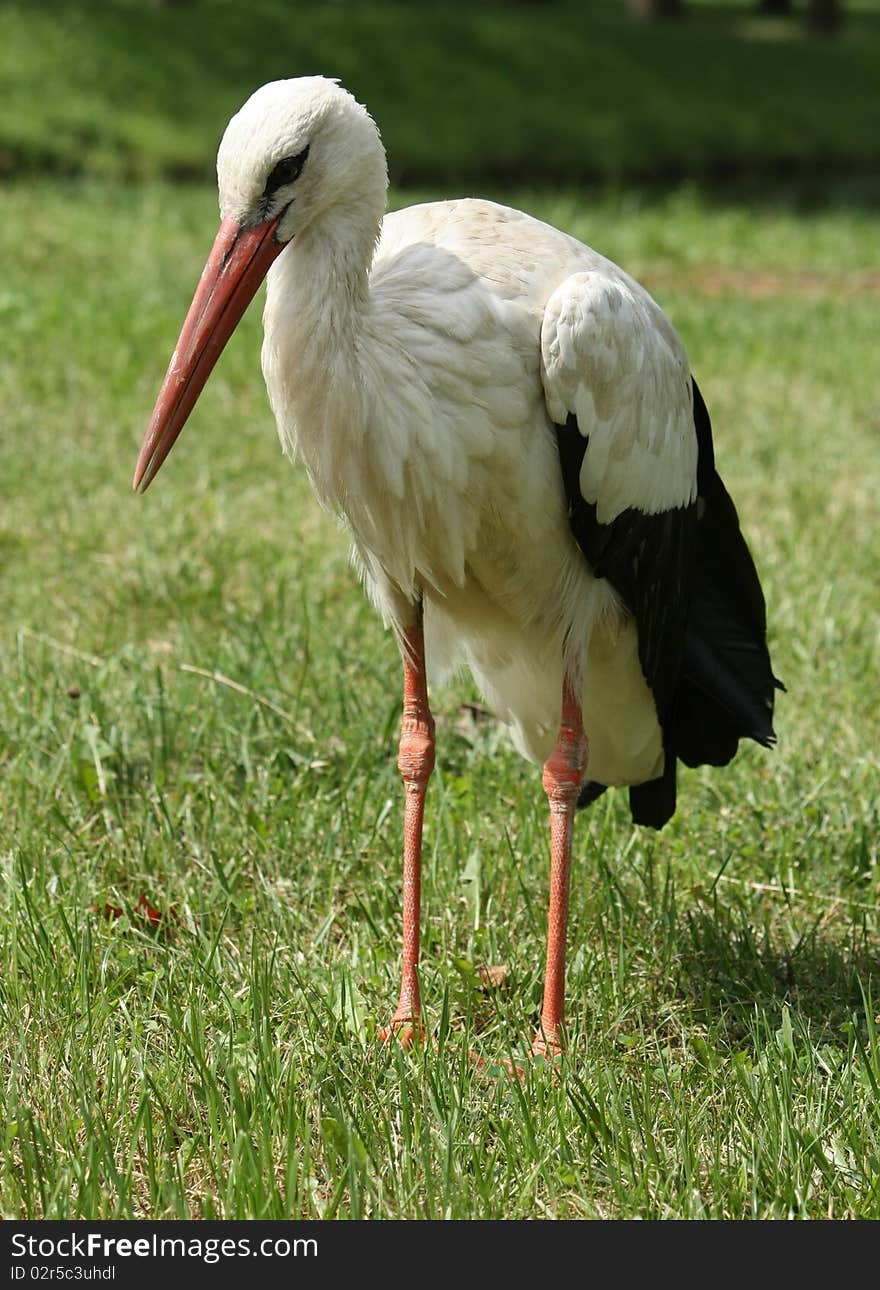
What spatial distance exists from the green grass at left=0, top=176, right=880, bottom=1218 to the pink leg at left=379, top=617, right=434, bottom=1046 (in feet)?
0.21

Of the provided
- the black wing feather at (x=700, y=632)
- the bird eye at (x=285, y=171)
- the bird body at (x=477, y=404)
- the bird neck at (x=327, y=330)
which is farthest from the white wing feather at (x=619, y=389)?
the bird eye at (x=285, y=171)

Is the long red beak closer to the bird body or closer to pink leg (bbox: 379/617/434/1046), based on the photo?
the bird body

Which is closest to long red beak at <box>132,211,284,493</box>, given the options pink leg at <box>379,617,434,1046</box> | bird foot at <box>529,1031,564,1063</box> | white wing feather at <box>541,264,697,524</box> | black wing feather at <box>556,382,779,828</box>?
white wing feather at <box>541,264,697,524</box>

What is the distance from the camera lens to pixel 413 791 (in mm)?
3049

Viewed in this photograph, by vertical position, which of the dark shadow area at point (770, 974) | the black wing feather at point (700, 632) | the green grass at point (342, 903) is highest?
the black wing feather at point (700, 632)

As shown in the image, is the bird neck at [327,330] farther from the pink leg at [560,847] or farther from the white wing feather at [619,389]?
the pink leg at [560,847]

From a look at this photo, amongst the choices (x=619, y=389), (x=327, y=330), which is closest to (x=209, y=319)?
(x=327, y=330)

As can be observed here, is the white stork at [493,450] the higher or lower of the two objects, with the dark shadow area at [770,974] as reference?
higher

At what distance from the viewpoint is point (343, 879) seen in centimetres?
324

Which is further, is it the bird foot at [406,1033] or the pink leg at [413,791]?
the pink leg at [413,791]

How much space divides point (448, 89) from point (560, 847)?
14.3 m

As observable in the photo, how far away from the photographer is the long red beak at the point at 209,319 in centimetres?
244

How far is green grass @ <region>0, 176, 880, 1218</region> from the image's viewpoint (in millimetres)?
2303

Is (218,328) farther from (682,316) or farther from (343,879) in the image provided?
(682,316)
